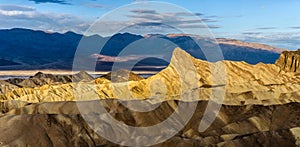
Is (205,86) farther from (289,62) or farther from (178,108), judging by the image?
(289,62)

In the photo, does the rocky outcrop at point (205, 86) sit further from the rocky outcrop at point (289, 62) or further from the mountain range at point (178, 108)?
the rocky outcrop at point (289, 62)

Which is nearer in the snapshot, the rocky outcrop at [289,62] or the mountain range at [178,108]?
the mountain range at [178,108]

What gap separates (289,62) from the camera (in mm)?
159875

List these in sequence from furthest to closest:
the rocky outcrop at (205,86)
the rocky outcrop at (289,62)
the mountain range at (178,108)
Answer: the rocky outcrop at (289,62) < the rocky outcrop at (205,86) < the mountain range at (178,108)

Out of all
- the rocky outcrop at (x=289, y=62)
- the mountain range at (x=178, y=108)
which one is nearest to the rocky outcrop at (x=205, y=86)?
the mountain range at (x=178, y=108)

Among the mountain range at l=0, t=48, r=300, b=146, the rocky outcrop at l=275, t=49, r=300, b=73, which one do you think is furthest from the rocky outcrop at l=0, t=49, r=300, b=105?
the rocky outcrop at l=275, t=49, r=300, b=73

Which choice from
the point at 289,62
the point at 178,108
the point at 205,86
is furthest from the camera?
the point at 289,62

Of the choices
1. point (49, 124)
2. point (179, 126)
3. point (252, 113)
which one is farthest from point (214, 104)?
point (49, 124)

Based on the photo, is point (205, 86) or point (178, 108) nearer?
point (178, 108)

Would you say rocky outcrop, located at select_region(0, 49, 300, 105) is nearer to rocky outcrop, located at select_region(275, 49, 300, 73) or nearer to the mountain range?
the mountain range

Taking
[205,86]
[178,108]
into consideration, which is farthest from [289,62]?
[178,108]

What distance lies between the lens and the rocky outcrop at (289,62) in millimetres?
158375

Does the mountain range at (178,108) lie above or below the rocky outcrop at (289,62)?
below

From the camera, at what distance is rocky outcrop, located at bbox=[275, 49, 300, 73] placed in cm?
15838
